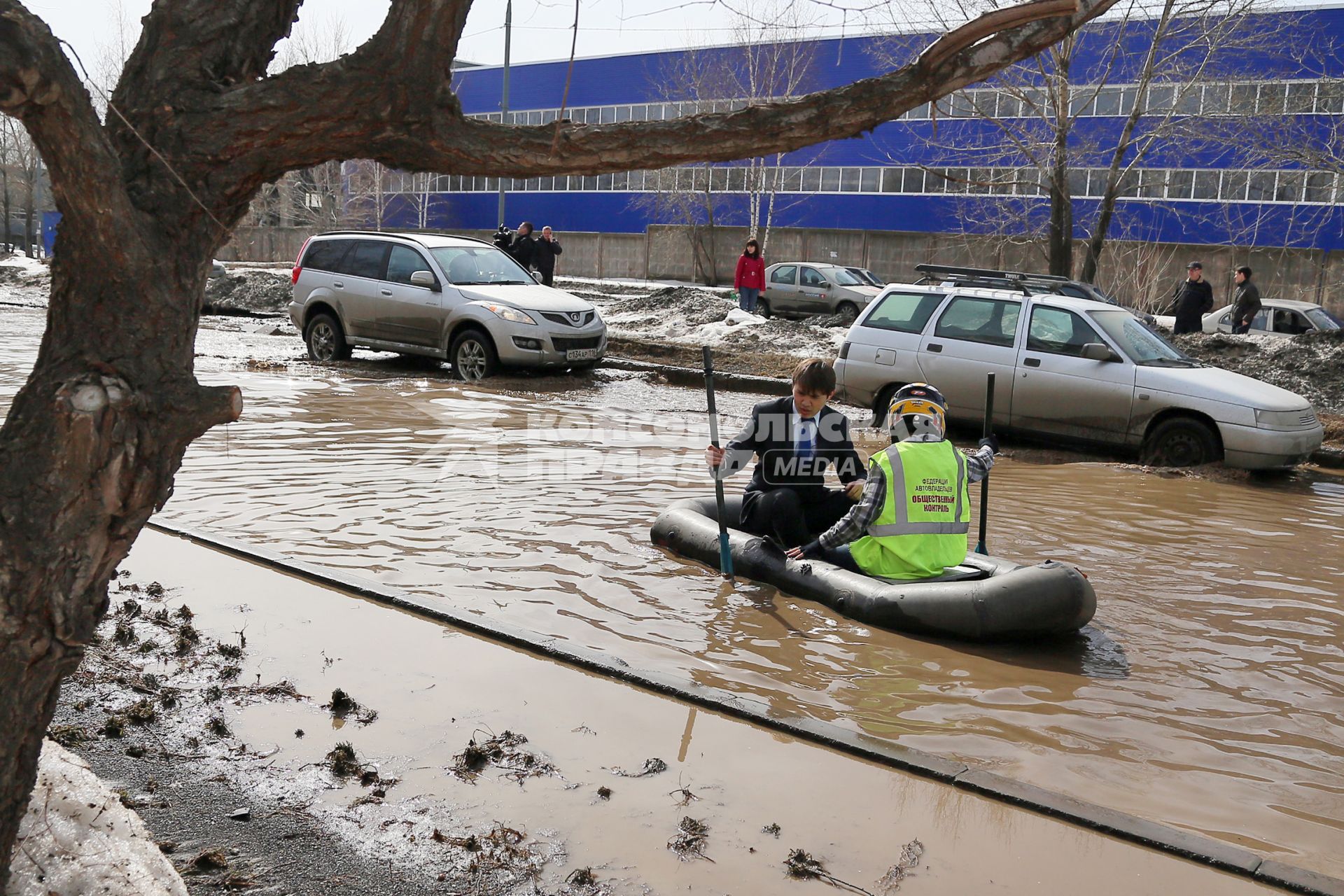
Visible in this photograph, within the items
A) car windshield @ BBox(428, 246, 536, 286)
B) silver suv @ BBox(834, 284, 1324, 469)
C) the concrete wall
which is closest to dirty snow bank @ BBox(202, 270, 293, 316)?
the concrete wall

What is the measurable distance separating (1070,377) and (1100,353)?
373 mm

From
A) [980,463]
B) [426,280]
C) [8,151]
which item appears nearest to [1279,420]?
[980,463]

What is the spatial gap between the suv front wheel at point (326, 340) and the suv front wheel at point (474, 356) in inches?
89.5

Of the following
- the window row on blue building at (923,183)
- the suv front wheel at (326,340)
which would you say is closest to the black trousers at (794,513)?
the suv front wheel at (326,340)

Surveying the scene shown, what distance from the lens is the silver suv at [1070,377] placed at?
1109 cm

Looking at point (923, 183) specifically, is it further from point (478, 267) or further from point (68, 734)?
point (68, 734)

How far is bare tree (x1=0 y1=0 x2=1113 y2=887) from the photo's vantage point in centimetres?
261

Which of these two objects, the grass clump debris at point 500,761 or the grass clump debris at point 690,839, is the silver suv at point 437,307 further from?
the grass clump debris at point 690,839

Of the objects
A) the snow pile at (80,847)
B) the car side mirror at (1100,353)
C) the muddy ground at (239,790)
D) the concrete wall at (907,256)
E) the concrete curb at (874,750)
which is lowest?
the muddy ground at (239,790)

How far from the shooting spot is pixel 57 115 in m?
2.52

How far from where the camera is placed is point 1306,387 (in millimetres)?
14594

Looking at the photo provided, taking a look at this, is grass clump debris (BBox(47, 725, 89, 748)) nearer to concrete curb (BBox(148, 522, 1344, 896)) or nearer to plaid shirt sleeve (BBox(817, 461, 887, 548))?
concrete curb (BBox(148, 522, 1344, 896))

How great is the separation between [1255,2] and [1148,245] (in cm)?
1034

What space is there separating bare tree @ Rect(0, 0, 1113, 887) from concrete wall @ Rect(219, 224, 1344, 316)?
2203 centimetres
